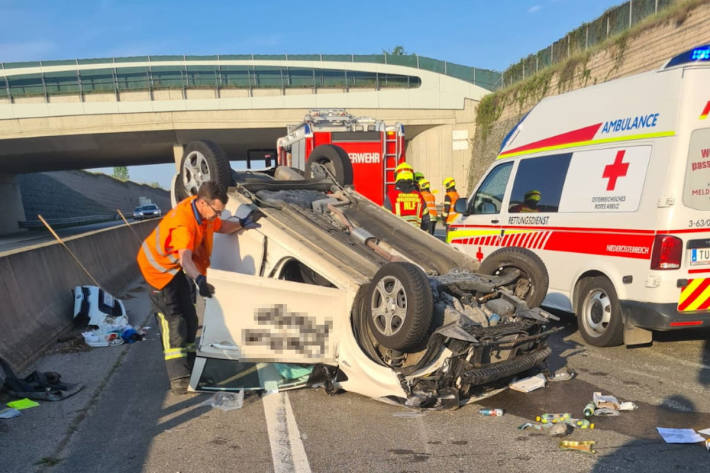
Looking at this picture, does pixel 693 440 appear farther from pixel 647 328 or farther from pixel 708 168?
pixel 708 168

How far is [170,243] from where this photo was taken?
13.6 feet

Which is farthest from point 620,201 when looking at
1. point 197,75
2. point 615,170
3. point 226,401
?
point 197,75

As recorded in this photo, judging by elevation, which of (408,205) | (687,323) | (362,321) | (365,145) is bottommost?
(687,323)

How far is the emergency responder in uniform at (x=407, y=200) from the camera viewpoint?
841 centimetres

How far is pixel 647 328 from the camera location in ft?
14.9

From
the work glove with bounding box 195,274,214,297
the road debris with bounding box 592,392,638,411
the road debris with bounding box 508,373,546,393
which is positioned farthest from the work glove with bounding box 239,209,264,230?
the road debris with bounding box 592,392,638,411

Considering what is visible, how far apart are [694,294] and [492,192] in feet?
8.71

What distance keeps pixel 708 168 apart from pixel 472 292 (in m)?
2.32

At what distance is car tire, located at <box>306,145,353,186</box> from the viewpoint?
22.4 ft

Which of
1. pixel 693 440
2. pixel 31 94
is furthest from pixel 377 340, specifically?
pixel 31 94

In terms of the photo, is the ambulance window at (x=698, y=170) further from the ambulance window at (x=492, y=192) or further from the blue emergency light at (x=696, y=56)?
the ambulance window at (x=492, y=192)

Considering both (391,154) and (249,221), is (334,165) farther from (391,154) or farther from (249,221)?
(391,154)

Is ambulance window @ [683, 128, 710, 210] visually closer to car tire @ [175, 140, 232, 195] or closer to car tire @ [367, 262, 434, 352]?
car tire @ [367, 262, 434, 352]

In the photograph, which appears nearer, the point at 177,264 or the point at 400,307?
the point at 400,307
